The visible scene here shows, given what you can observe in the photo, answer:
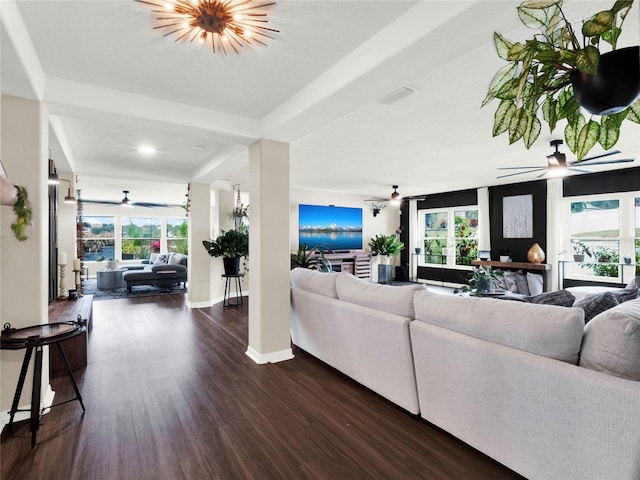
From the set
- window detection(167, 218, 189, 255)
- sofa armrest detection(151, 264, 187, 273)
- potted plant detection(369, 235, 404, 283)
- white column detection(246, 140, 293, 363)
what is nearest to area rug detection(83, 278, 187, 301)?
sofa armrest detection(151, 264, 187, 273)

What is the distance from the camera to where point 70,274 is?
542 centimetres

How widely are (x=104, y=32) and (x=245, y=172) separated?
4202mm

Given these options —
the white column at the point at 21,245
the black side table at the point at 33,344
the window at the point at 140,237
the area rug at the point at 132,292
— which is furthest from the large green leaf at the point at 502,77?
the window at the point at 140,237

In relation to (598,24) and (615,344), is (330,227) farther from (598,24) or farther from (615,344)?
(598,24)

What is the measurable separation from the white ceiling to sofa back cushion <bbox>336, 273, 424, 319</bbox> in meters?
1.46

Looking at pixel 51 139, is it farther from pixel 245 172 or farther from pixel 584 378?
pixel 584 378

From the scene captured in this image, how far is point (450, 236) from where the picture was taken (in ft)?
29.0

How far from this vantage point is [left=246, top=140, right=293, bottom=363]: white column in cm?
346

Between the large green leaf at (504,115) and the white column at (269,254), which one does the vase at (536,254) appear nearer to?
the white column at (269,254)

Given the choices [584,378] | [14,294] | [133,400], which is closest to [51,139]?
[14,294]

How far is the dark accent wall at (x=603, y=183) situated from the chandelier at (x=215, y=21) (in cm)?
674

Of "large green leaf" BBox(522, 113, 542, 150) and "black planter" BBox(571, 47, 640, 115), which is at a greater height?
"black planter" BBox(571, 47, 640, 115)

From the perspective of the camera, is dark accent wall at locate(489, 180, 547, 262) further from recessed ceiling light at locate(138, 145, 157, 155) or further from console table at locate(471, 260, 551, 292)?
recessed ceiling light at locate(138, 145, 157, 155)

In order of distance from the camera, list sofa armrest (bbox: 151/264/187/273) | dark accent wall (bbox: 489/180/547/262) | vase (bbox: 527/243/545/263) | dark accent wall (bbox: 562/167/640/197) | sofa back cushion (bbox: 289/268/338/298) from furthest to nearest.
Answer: sofa armrest (bbox: 151/264/187/273), dark accent wall (bbox: 489/180/547/262), vase (bbox: 527/243/545/263), dark accent wall (bbox: 562/167/640/197), sofa back cushion (bbox: 289/268/338/298)
